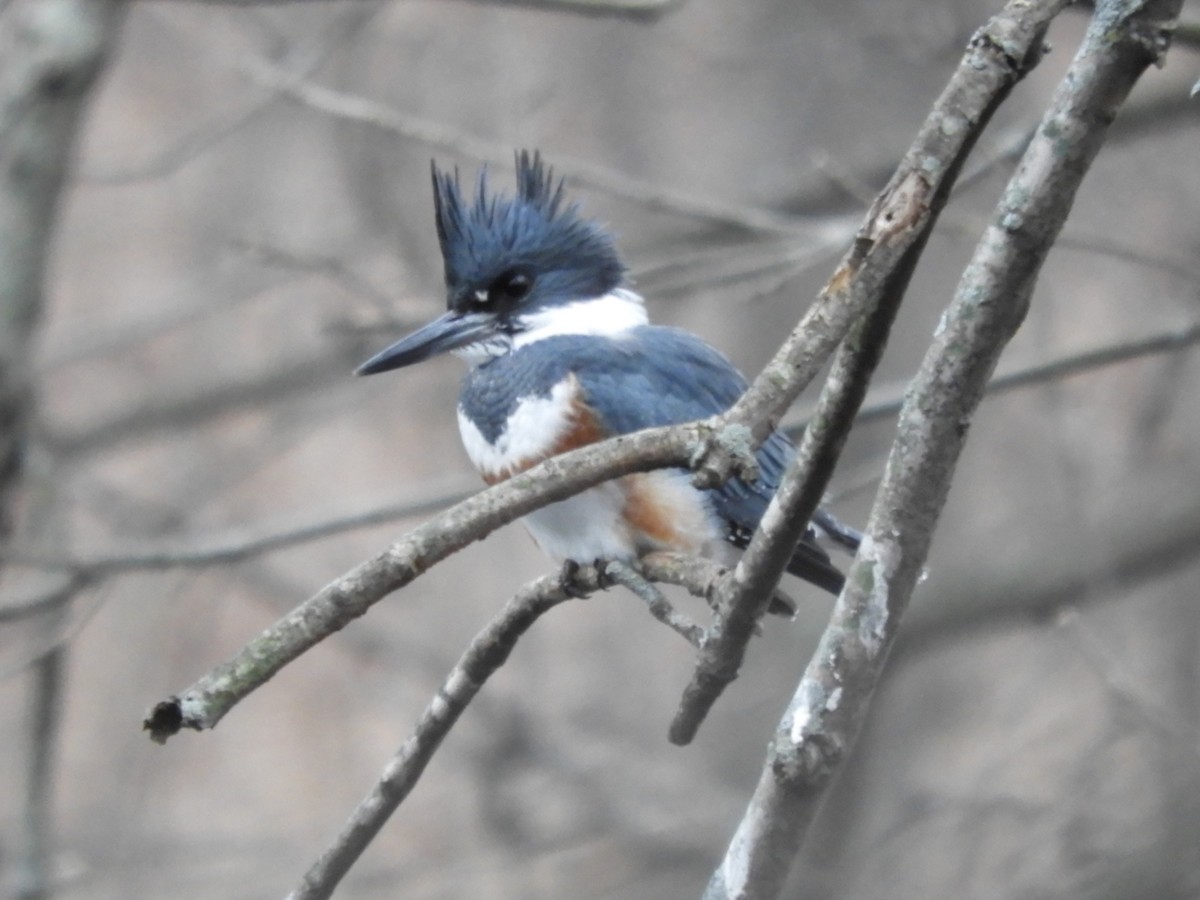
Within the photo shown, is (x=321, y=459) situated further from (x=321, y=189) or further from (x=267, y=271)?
(x=267, y=271)

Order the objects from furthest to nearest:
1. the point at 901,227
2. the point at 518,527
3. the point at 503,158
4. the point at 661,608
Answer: the point at 518,527
the point at 503,158
the point at 661,608
the point at 901,227

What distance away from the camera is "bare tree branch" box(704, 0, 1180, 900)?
920mm

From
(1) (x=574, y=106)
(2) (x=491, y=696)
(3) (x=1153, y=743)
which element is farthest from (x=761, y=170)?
(3) (x=1153, y=743)

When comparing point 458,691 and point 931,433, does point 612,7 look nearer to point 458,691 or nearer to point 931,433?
point 458,691

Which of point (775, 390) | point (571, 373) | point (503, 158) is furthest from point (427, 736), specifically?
point (503, 158)

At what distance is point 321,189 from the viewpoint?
576 centimetres

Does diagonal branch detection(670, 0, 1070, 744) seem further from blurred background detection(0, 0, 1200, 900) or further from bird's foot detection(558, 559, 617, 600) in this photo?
blurred background detection(0, 0, 1200, 900)

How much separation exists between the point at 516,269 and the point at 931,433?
1263 millimetres

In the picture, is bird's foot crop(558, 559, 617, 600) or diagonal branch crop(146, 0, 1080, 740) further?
bird's foot crop(558, 559, 617, 600)

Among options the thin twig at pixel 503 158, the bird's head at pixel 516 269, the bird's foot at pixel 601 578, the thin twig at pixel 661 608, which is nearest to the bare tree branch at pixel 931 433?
the thin twig at pixel 661 608

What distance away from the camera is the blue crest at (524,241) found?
2.12 meters

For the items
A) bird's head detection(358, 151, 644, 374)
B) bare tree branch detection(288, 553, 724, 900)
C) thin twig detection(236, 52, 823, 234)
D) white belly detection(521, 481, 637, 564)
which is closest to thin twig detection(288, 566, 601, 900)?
bare tree branch detection(288, 553, 724, 900)

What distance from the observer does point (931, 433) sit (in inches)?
37.9

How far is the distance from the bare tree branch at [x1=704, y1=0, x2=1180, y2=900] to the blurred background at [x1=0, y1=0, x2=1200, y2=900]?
114 centimetres
